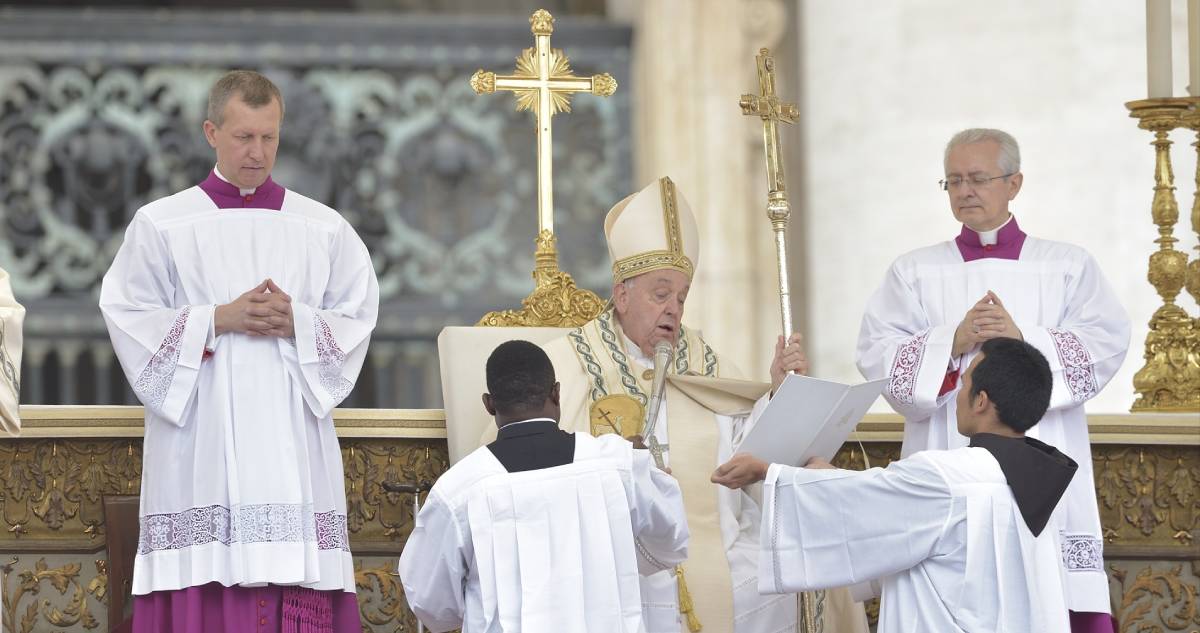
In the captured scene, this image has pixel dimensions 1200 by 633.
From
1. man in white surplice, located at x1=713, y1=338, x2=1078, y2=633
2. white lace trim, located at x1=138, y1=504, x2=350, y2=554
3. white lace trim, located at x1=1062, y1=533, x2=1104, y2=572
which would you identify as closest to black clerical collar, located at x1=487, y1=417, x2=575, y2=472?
man in white surplice, located at x1=713, y1=338, x2=1078, y2=633

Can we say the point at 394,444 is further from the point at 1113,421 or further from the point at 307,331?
the point at 1113,421

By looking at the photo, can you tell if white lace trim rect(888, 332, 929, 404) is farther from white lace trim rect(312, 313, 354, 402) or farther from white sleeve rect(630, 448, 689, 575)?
white lace trim rect(312, 313, 354, 402)

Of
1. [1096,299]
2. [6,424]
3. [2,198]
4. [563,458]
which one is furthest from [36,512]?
[2,198]

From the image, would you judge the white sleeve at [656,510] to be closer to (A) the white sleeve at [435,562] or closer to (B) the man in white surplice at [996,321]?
(A) the white sleeve at [435,562]

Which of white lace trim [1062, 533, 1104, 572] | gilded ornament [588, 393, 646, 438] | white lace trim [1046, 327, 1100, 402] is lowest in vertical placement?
white lace trim [1062, 533, 1104, 572]

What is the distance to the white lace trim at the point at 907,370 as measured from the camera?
21.6 feet

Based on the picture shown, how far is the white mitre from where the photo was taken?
694 cm

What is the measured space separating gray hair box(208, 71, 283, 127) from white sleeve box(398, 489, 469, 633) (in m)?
1.40

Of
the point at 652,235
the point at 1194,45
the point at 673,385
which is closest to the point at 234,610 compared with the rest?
the point at 673,385

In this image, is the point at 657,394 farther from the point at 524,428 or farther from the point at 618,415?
the point at 524,428

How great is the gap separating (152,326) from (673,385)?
1.67 meters

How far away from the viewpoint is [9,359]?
6.15 metres

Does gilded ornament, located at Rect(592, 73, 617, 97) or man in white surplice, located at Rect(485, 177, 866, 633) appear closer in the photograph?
man in white surplice, located at Rect(485, 177, 866, 633)

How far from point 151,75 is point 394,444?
167 inches
